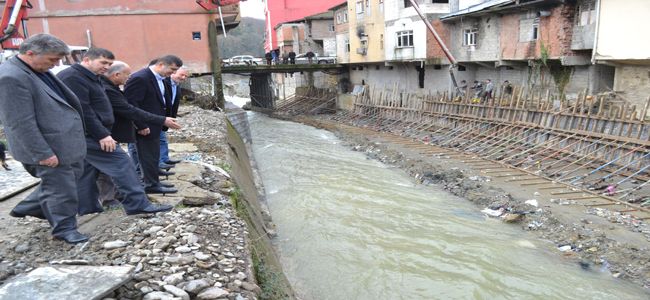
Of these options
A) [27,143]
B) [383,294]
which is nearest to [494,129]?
[383,294]

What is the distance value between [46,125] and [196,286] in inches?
74.7

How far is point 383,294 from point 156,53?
17.9 metres

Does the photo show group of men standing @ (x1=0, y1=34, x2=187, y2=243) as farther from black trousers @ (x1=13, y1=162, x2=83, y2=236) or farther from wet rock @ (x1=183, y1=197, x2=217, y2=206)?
wet rock @ (x1=183, y1=197, x2=217, y2=206)

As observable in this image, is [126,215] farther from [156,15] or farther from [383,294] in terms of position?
[156,15]

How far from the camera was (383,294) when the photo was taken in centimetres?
693

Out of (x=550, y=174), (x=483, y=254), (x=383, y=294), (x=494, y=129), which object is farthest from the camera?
(x=494, y=129)

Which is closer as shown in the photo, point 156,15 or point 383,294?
point 383,294

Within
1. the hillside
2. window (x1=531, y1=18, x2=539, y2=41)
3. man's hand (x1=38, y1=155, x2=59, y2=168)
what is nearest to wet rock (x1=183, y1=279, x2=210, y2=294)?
man's hand (x1=38, y1=155, x2=59, y2=168)

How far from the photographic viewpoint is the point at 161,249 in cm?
409

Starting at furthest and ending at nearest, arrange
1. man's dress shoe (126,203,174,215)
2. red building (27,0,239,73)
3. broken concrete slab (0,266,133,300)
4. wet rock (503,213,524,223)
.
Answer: red building (27,0,239,73) < wet rock (503,213,524,223) < man's dress shoe (126,203,174,215) < broken concrete slab (0,266,133,300)

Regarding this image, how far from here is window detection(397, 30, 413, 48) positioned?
986 inches

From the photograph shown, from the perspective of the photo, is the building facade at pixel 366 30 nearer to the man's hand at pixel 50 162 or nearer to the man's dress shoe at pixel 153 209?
the man's dress shoe at pixel 153 209

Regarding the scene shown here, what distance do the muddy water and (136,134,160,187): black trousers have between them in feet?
9.49

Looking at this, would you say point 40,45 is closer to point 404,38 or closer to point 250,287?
point 250,287
